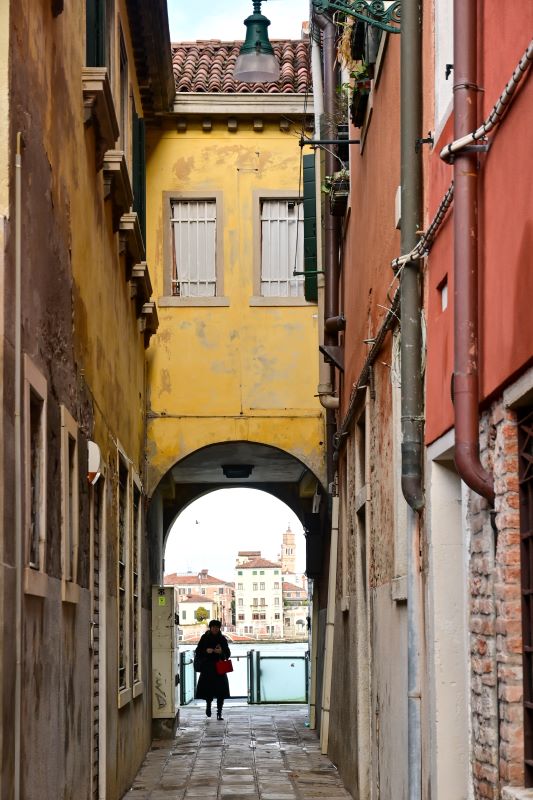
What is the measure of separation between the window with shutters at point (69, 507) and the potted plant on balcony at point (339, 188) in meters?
6.01

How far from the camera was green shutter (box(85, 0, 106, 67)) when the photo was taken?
11312 mm

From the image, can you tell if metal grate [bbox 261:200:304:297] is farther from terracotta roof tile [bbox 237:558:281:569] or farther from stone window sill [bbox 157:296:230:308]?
terracotta roof tile [bbox 237:558:281:569]

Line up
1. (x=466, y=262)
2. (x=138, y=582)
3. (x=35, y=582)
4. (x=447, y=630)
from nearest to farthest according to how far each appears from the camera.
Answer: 1. (x=466, y=262)
2. (x=447, y=630)
3. (x=35, y=582)
4. (x=138, y=582)

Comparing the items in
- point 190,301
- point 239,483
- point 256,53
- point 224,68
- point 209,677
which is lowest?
point 209,677

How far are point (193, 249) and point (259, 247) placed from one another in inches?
35.1

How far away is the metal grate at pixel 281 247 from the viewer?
19.9 metres

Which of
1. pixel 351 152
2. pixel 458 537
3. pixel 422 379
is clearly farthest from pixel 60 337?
pixel 351 152

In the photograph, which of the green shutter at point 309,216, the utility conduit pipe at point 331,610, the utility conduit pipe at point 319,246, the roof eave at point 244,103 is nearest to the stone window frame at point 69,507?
the utility conduit pipe at point 331,610

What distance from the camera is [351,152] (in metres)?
14.5

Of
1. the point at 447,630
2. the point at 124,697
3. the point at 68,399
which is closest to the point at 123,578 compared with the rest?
the point at 124,697

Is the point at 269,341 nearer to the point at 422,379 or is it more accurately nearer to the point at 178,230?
the point at 178,230

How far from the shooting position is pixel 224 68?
20844 millimetres

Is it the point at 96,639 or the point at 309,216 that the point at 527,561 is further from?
the point at 309,216

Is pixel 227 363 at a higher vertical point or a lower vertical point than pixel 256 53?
lower
